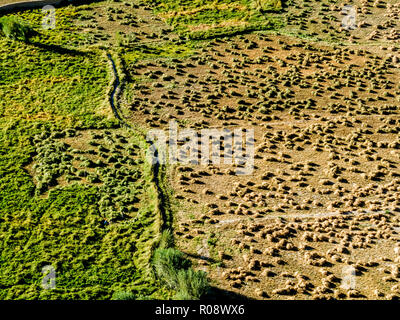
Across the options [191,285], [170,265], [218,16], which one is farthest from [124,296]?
[218,16]

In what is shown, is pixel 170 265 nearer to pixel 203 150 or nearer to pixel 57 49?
pixel 203 150

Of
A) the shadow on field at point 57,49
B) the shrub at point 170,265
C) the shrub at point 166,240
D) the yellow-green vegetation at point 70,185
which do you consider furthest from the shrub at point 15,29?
the shrub at point 170,265

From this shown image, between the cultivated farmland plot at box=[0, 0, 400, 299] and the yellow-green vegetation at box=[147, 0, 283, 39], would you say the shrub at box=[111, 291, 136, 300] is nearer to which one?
the cultivated farmland plot at box=[0, 0, 400, 299]

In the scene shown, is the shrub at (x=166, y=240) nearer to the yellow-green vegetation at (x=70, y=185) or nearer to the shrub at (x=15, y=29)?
the yellow-green vegetation at (x=70, y=185)

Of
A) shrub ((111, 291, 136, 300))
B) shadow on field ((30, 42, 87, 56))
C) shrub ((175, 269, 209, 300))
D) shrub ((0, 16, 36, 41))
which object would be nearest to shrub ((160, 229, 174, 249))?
shrub ((175, 269, 209, 300))

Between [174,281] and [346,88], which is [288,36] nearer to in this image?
[346,88]

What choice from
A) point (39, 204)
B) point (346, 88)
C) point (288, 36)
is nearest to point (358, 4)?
point (288, 36)
